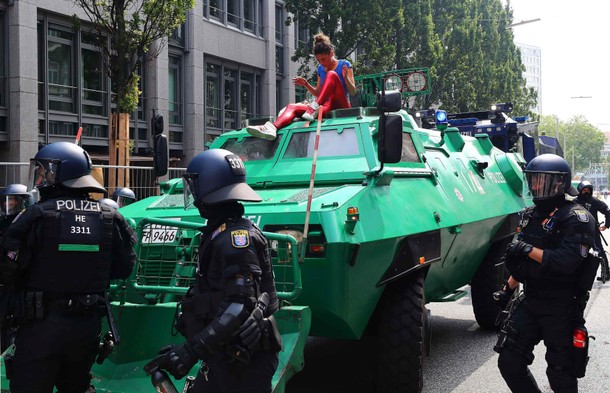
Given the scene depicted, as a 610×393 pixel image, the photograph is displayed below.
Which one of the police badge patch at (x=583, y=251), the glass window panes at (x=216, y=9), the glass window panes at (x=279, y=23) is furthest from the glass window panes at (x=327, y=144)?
the glass window panes at (x=279, y=23)

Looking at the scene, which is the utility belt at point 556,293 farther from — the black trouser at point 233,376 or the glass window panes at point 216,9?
the glass window panes at point 216,9

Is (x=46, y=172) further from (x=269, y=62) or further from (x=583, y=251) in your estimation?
(x=269, y=62)

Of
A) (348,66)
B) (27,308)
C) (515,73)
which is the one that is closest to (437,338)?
(348,66)

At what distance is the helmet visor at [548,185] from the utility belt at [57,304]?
283 cm

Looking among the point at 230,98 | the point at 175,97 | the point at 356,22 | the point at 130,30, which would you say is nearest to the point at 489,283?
the point at 130,30

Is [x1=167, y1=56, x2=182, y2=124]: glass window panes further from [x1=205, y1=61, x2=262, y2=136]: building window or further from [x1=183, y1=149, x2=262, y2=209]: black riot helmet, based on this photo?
[x1=183, y1=149, x2=262, y2=209]: black riot helmet

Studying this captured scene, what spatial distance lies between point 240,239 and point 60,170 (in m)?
1.39

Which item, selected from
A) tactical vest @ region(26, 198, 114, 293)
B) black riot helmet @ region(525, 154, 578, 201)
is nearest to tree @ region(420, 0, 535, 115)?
black riot helmet @ region(525, 154, 578, 201)

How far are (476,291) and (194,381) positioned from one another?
521 cm

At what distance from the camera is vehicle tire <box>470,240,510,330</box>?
8.12 m

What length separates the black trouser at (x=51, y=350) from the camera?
394 cm

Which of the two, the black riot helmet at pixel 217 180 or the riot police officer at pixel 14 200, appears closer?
the black riot helmet at pixel 217 180

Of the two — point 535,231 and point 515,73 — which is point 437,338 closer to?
point 535,231

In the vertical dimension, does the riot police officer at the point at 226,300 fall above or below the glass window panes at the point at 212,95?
below
